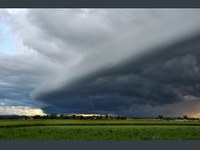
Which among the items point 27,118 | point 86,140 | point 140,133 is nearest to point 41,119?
point 27,118

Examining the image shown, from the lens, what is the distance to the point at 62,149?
22.6m

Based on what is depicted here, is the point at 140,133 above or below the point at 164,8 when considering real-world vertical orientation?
below

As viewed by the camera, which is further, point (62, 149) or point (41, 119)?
point (41, 119)

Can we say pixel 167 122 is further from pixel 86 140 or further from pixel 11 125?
pixel 11 125

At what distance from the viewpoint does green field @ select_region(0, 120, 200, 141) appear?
80.6ft

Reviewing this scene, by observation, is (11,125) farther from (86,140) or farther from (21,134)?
(86,140)

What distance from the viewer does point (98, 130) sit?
25000 mm

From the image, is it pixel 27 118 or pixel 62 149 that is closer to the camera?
pixel 62 149

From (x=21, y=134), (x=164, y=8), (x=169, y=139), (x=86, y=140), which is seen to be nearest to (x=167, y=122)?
(x=169, y=139)

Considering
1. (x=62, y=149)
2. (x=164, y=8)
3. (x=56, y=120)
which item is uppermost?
(x=164, y=8)

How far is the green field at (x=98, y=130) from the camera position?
2458cm

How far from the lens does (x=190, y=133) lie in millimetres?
24688

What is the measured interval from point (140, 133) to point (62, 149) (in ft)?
14.7

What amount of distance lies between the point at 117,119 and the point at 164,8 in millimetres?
6125
